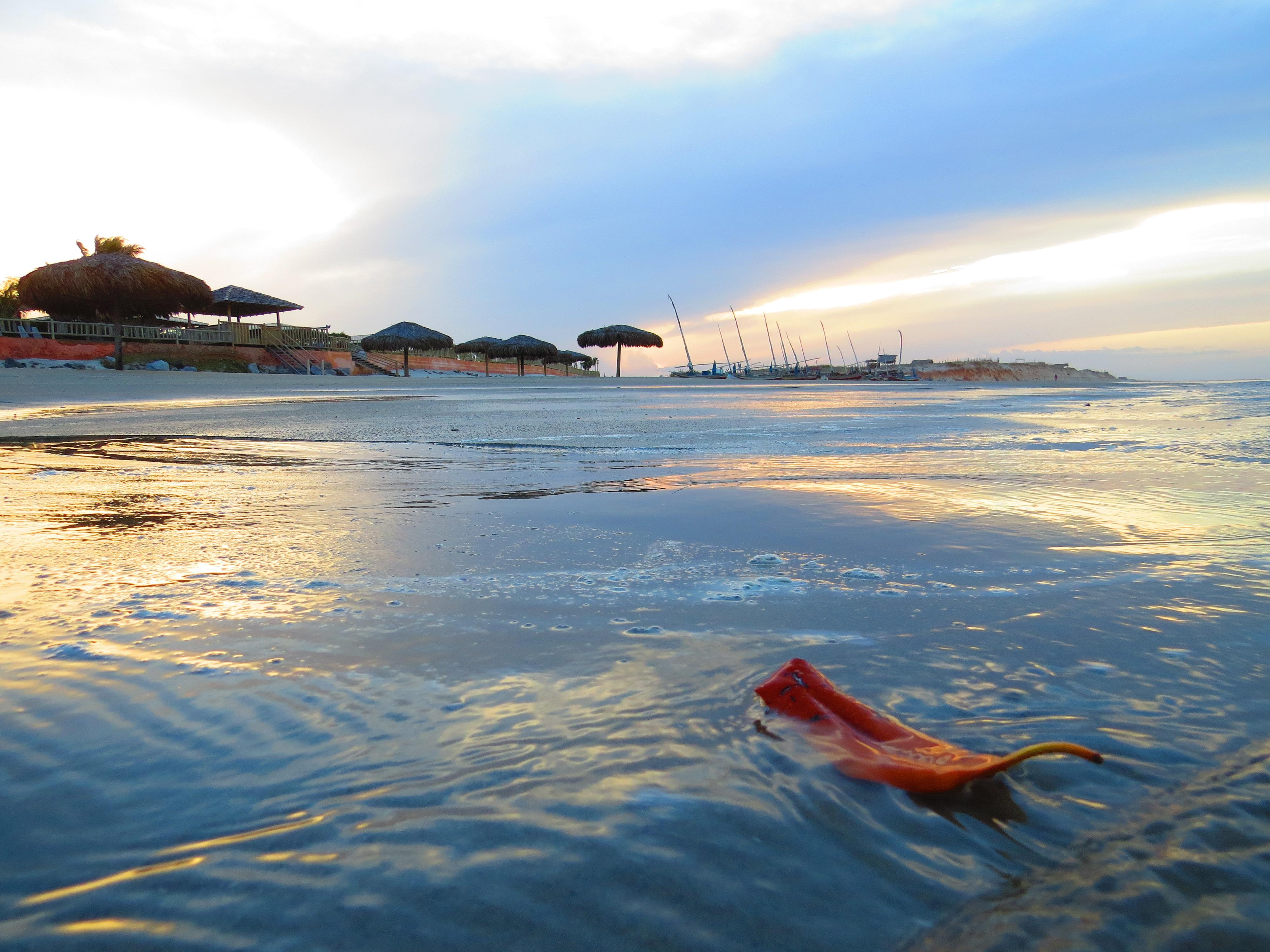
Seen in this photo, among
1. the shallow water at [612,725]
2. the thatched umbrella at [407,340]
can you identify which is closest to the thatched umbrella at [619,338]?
the thatched umbrella at [407,340]

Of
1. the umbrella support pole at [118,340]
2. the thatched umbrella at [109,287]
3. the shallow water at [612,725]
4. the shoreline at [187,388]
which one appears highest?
the thatched umbrella at [109,287]

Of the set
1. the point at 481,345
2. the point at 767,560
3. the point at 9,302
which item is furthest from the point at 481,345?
the point at 767,560

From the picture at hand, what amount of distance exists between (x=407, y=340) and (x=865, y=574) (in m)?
32.1

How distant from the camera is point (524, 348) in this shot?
38.4 metres

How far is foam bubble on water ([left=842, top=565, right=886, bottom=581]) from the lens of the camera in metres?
2.00

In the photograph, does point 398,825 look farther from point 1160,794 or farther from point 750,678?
point 1160,794

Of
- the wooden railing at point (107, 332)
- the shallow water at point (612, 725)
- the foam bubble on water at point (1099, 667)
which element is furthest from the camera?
the wooden railing at point (107, 332)

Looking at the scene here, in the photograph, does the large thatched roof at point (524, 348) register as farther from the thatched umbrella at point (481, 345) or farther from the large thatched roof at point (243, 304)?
the large thatched roof at point (243, 304)

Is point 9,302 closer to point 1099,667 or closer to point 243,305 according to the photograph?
point 243,305

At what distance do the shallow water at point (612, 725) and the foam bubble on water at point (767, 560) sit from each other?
0.02 m

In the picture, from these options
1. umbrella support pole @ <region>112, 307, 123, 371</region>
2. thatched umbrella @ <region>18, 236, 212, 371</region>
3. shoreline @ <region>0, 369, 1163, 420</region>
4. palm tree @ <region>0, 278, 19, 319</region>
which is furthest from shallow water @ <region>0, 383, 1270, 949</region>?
palm tree @ <region>0, 278, 19, 319</region>

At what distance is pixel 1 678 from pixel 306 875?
100 centimetres

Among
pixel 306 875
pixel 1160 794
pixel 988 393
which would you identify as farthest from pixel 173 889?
pixel 988 393

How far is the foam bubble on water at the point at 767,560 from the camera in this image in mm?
2168
